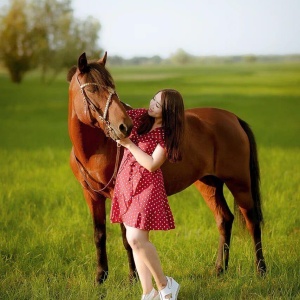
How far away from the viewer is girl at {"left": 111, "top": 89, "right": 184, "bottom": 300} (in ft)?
Result: 11.5

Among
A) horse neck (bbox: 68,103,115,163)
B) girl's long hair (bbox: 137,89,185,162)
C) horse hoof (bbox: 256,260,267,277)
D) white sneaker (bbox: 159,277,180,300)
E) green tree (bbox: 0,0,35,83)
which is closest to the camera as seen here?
girl's long hair (bbox: 137,89,185,162)

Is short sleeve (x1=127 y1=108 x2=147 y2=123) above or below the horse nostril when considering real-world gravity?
above

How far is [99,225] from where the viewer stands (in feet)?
13.9

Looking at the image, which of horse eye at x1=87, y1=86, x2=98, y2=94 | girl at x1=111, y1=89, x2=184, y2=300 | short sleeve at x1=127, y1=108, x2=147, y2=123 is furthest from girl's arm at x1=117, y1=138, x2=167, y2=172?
horse eye at x1=87, y1=86, x2=98, y2=94

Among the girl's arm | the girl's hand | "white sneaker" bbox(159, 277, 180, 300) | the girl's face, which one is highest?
the girl's face

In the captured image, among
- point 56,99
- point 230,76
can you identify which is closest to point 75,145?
point 56,99

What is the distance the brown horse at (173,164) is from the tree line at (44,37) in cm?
1708

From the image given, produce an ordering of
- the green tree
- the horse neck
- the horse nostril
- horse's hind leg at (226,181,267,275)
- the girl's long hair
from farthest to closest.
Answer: the green tree, horse's hind leg at (226,181,267,275), the horse neck, the girl's long hair, the horse nostril

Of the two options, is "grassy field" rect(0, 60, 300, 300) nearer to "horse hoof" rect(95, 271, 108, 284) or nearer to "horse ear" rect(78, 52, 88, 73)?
"horse hoof" rect(95, 271, 108, 284)

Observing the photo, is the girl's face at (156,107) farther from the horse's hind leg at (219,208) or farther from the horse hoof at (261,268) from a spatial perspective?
the horse hoof at (261,268)

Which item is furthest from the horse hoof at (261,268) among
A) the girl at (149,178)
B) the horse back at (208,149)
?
the girl at (149,178)

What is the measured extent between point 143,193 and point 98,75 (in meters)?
0.74

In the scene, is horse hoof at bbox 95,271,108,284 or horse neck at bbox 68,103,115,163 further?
horse hoof at bbox 95,271,108,284

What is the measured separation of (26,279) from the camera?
4473 millimetres
